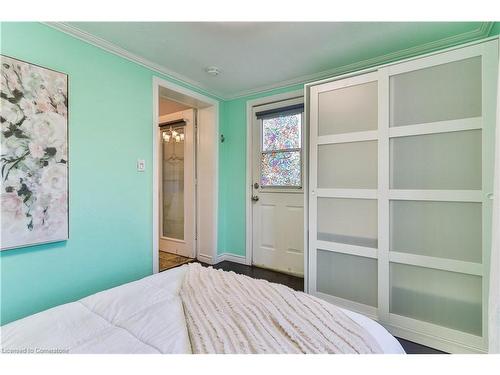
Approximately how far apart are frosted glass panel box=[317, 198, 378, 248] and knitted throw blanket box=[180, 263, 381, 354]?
39.8 inches

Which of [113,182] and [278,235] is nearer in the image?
[113,182]

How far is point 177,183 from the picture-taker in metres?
3.76

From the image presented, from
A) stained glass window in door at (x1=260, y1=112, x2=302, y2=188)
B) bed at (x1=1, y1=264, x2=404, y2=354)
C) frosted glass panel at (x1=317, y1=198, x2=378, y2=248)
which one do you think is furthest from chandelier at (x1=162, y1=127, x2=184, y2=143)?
bed at (x1=1, y1=264, x2=404, y2=354)

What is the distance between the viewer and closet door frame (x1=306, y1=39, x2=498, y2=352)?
154 centimetres

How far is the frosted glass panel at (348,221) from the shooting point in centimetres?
199

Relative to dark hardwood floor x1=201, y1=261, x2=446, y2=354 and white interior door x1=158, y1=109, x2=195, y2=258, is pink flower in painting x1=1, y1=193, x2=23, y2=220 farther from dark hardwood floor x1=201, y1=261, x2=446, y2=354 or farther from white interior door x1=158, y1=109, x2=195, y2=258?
dark hardwood floor x1=201, y1=261, x2=446, y2=354

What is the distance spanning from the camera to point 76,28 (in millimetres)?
1830

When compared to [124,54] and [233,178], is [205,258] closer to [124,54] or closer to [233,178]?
[233,178]

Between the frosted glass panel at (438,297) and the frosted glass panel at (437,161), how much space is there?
641 mm

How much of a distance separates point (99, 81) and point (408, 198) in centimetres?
270

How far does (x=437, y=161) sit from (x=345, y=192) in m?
0.68
